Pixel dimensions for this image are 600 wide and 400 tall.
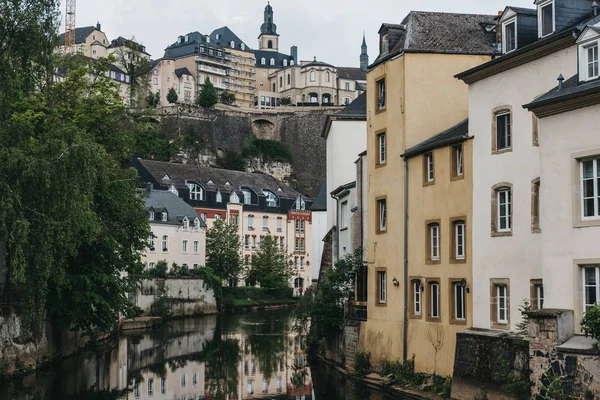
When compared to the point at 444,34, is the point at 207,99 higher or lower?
higher

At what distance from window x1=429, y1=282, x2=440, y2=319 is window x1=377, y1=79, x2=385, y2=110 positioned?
6882 mm

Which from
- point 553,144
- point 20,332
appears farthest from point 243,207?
point 553,144

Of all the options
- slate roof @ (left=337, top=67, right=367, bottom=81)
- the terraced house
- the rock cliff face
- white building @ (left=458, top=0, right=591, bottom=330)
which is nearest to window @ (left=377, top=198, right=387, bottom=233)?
white building @ (left=458, top=0, right=591, bottom=330)

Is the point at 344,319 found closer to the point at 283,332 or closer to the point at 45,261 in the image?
the point at 45,261

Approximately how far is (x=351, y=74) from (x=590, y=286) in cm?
15915

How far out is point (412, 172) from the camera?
101 feet

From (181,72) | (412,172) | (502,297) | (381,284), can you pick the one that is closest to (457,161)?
(412,172)

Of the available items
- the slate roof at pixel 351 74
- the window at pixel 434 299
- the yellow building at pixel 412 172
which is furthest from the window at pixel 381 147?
the slate roof at pixel 351 74

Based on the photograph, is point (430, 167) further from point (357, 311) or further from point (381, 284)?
point (357, 311)

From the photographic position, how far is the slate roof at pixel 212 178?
96750 millimetres

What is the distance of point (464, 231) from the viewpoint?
91.4 ft

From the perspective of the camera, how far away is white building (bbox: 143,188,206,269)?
255 feet

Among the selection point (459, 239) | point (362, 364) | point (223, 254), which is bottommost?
point (362, 364)

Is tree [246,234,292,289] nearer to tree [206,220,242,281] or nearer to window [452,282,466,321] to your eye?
tree [206,220,242,281]
